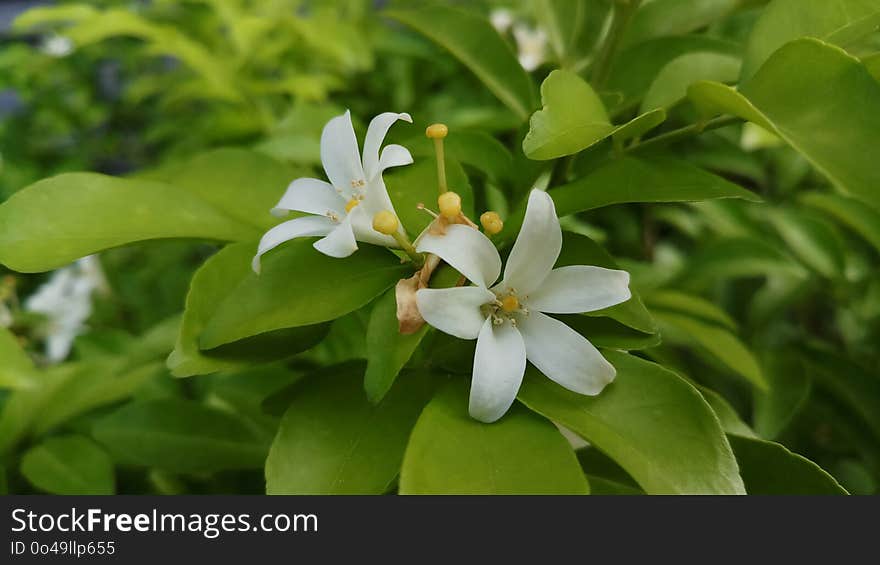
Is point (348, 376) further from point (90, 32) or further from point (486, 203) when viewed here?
point (90, 32)

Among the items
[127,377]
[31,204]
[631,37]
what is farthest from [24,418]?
[631,37]

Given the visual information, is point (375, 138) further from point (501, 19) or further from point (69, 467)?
point (501, 19)

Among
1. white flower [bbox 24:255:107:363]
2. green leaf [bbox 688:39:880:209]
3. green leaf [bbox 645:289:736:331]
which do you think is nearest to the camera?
green leaf [bbox 688:39:880:209]

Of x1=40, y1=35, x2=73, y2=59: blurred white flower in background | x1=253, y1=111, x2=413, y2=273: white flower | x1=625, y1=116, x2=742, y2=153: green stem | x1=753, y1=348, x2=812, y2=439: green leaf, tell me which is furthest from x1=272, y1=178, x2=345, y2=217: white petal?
x1=40, y1=35, x2=73, y2=59: blurred white flower in background

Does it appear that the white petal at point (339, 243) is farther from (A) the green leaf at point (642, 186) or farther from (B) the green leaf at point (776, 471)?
(B) the green leaf at point (776, 471)

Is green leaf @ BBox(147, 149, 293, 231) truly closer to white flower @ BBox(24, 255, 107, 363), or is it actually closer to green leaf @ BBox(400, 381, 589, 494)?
green leaf @ BBox(400, 381, 589, 494)

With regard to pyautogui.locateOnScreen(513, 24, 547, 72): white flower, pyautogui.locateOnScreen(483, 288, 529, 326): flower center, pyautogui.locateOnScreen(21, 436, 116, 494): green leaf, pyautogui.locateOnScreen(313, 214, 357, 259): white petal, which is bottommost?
pyautogui.locateOnScreen(21, 436, 116, 494): green leaf

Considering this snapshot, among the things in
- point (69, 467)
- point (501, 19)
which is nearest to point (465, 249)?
point (69, 467)
